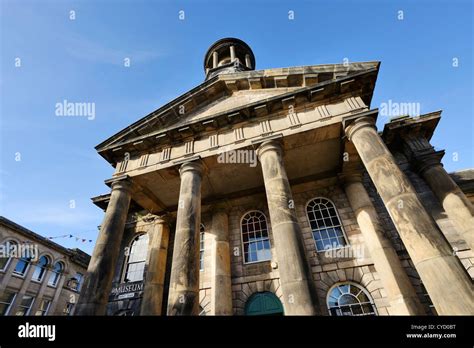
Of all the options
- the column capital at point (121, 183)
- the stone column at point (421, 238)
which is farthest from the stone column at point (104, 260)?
the stone column at point (421, 238)

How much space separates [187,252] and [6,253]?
774 inches

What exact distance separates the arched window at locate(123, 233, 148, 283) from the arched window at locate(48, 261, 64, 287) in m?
13.7

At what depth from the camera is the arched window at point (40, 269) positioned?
19.0 m

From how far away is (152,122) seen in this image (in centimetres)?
1131

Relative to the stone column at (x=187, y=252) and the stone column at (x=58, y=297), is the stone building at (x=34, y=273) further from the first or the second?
the stone column at (x=187, y=252)

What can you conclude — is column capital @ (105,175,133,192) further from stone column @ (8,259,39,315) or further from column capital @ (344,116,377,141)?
stone column @ (8,259,39,315)

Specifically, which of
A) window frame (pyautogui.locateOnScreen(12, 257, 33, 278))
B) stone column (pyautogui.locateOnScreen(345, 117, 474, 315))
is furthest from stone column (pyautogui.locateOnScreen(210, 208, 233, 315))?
window frame (pyautogui.locateOnScreen(12, 257, 33, 278))

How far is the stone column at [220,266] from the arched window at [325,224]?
4.27m

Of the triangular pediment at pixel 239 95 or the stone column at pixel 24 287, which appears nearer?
the triangular pediment at pixel 239 95

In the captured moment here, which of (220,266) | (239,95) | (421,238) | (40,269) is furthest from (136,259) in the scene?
(40,269)

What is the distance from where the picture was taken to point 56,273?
20797 millimetres

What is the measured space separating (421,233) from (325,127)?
15.2 feet
